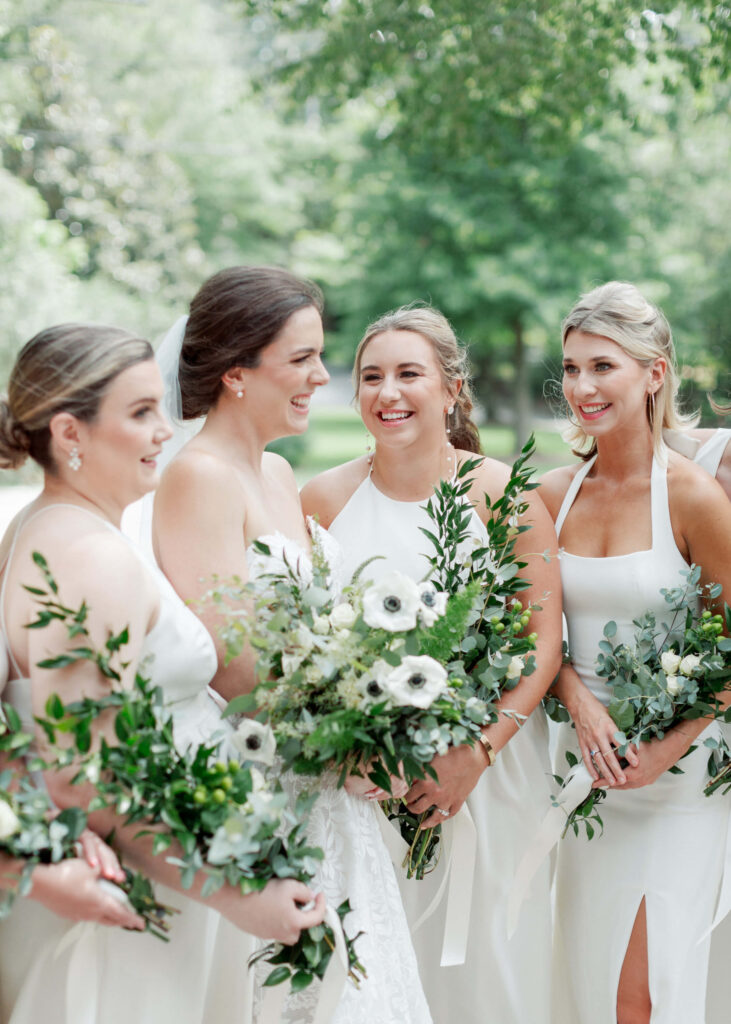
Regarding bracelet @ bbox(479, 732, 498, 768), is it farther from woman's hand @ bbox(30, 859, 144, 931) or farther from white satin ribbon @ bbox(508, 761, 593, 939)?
woman's hand @ bbox(30, 859, 144, 931)

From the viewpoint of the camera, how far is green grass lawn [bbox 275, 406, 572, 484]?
21325mm

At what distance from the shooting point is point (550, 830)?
10.8 feet

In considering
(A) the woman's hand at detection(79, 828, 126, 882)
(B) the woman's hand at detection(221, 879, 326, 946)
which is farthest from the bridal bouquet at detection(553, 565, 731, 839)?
(A) the woman's hand at detection(79, 828, 126, 882)

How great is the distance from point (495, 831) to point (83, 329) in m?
2.30

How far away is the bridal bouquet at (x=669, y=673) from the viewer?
3.11 m

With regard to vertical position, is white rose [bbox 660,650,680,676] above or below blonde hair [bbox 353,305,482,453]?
below

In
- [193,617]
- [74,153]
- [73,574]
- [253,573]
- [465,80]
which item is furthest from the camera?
[74,153]

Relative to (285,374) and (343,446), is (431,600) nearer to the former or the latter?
(285,374)

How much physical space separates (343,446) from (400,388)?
24.9m

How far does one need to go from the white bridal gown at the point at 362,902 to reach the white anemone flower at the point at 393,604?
17.2 inches

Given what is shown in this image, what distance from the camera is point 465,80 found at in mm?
9117

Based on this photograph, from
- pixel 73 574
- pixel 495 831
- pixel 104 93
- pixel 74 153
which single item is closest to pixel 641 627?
pixel 495 831

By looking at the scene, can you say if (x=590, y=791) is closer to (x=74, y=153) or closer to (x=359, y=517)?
(x=359, y=517)

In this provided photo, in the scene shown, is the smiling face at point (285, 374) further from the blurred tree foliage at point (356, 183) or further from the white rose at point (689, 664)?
the blurred tree foliage at point (356, 183)
